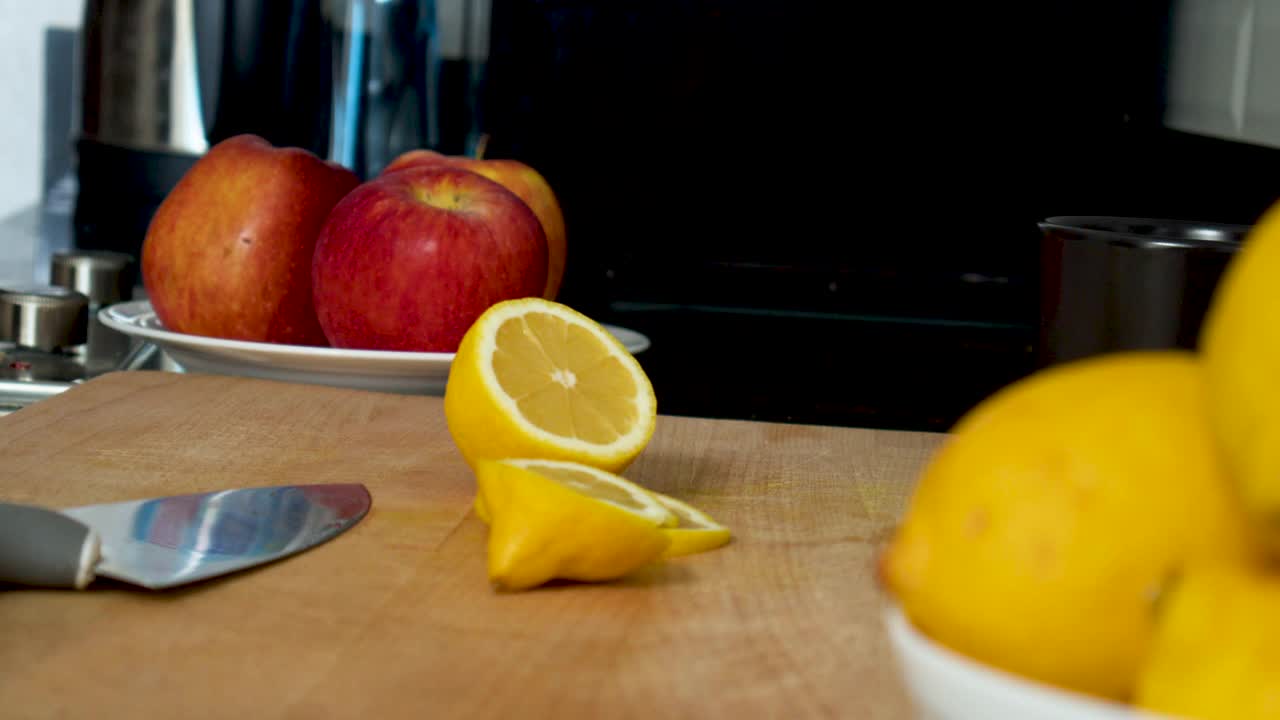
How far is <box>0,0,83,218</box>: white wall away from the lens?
193 cm

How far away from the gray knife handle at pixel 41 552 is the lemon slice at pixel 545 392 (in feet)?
0.63

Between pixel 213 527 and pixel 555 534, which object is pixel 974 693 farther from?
pixel 213 527

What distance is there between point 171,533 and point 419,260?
373 millimetres

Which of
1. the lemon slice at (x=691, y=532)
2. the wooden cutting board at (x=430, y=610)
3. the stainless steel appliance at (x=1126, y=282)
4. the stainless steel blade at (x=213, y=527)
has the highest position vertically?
the stainless steel appliance at (x=1126, y=282)

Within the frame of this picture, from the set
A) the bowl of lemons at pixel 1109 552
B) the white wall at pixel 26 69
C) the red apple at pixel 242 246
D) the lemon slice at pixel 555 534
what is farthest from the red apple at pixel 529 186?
the white wall at pixel 26 69

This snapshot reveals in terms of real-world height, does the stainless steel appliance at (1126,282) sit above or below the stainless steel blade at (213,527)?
above

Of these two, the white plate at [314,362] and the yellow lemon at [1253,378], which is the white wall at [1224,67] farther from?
the yellow lemon at [1253,378]

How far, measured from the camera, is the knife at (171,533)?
1.68 feet

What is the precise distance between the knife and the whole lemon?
34 centimetres

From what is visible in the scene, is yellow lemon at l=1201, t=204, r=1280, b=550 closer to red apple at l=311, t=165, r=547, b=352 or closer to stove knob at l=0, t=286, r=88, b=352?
red apple at l=311, t=165, r=547, b=352

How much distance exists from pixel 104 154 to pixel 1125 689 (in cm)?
136

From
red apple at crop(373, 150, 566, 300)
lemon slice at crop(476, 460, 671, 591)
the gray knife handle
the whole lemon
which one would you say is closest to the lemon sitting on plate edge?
lemon slice at crop(476, 460, 671, 591)

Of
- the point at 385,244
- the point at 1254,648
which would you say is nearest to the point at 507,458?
the point at 385,244

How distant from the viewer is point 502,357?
26.4 inches
